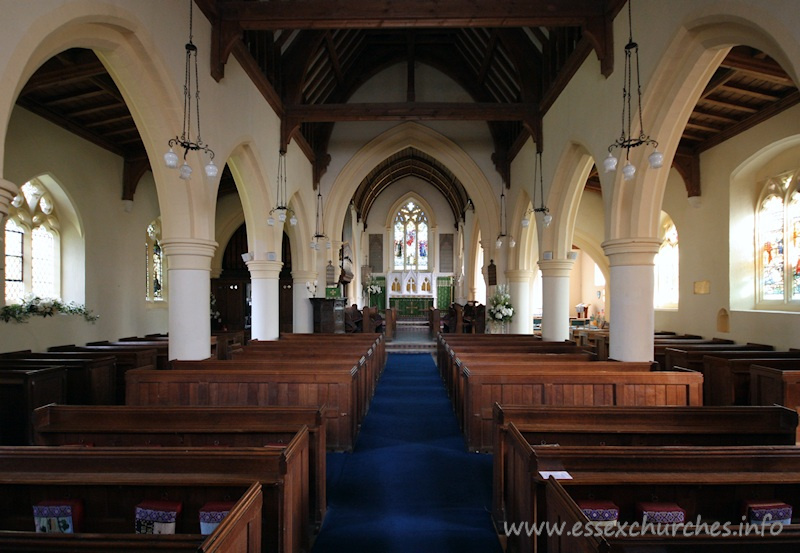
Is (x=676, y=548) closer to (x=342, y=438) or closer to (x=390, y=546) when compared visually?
(x=390, y=546)

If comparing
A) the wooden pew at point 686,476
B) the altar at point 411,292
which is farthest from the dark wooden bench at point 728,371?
the altar at point 411,292

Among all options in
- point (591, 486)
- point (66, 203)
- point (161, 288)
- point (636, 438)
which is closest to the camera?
point (591, 486)

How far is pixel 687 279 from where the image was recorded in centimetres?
976

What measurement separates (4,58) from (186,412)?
97.4 inches

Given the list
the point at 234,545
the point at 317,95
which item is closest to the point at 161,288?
the point at 317,95

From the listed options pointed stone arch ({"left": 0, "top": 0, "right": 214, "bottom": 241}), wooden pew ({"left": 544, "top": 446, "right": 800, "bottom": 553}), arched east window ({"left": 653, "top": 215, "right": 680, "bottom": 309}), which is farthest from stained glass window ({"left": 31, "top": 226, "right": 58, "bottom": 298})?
arched east window ({"left": 653, "top": 215, "right": 680, "bottom": 309})

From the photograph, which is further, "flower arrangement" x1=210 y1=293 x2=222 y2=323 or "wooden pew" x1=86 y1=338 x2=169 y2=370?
"flower arrangement" x1=210 y1=293 x2=222 y2=323

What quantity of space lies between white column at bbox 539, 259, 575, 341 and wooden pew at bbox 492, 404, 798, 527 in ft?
18.7

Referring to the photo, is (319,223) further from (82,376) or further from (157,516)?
(157,516)

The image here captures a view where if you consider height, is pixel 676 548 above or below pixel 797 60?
below

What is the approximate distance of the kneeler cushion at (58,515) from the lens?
239 cm

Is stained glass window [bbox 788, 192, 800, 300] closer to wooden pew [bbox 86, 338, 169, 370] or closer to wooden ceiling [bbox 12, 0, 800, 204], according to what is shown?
wooden ceiling [bbox 12, 0, 800, 204]

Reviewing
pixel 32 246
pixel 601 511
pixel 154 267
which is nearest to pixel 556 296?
pixel 601 511

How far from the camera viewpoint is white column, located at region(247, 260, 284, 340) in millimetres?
9141
